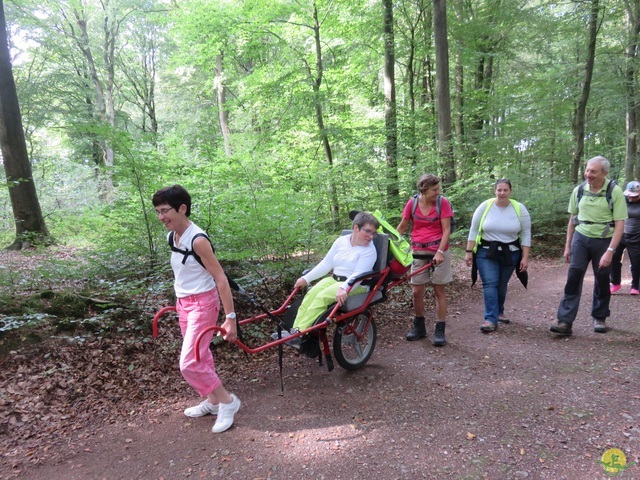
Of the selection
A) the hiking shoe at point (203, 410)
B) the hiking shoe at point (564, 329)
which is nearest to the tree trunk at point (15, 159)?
the hiking shoe at point (203, 410)

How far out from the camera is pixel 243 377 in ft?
12.4

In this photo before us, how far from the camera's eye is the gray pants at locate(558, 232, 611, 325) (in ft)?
13.4

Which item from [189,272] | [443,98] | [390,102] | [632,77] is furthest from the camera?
[632,77]

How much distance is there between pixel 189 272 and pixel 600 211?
439cm

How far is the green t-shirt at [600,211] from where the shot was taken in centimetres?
385

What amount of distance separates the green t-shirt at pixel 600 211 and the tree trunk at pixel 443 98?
13.4ft

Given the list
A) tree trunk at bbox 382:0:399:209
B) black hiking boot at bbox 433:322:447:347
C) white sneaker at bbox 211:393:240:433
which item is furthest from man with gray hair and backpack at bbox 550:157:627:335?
tree trunk at bbox 382:0:399:209

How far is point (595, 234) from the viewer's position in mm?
4043

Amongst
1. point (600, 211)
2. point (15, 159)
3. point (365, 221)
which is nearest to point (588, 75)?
point (600, 211)

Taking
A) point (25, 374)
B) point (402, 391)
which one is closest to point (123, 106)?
point (25, 374)

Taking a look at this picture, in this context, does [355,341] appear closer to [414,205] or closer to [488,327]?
[414,205]

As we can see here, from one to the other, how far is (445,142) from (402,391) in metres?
6.42

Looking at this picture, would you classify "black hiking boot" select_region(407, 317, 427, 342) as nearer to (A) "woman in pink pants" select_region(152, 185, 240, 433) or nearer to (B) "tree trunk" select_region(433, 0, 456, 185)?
(A) "woman in pink pants" select_region(152, 185, 240, 433)

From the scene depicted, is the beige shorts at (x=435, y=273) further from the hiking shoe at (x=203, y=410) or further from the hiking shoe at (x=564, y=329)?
the hiking shoe at (x=203, y=410)
